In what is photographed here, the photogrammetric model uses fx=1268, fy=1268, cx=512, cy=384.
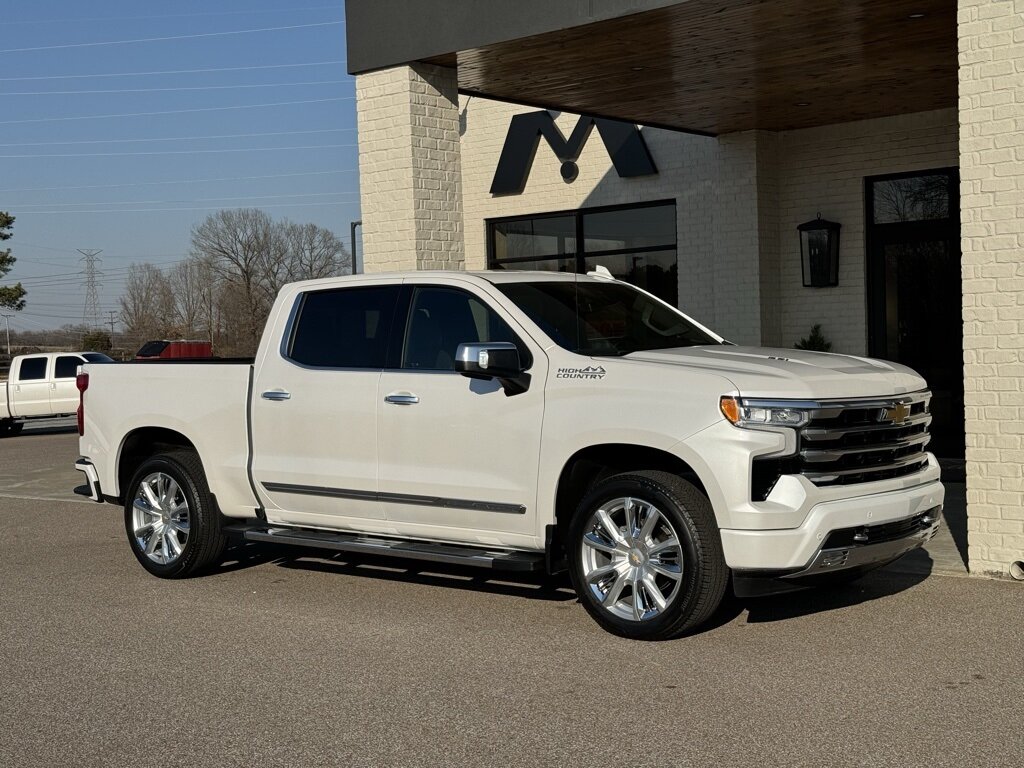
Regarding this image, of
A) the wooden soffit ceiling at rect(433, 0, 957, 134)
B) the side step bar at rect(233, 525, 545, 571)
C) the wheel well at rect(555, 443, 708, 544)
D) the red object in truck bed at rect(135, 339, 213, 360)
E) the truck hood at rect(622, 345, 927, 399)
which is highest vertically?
the wooden soffit ceiling at rect(433, 0, 957, 134)

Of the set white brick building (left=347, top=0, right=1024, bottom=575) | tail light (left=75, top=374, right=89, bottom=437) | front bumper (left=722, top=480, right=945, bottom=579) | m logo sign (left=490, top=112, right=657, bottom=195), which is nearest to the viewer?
Answer: front bumper (left=722, top=480, right=945, bottom=579)

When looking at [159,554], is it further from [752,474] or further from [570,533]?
[752,474]

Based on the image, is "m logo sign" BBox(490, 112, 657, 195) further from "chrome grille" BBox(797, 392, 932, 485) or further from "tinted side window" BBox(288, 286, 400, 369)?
"chrome grille" BBox(797, 392, 932, 485)

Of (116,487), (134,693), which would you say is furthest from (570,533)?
(116,487)

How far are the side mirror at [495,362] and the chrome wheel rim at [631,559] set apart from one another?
89cm

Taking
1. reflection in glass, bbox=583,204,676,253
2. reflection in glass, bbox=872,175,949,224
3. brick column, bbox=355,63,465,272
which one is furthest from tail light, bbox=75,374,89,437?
reflection in glass, bbox=872,175,949,224

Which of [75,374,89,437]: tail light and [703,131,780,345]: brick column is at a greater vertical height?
[703,131,780,345]: brick column

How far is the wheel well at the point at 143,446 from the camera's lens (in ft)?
30.0

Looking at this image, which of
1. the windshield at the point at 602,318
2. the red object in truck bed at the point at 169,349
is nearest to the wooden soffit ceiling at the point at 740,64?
the windshield at the point at 602,318

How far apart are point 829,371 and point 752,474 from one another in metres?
0.81

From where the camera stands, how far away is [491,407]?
23.8ft

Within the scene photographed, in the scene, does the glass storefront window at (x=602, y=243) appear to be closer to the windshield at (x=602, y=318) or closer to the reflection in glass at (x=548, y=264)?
the reflection in glass at (x=548, y=264)

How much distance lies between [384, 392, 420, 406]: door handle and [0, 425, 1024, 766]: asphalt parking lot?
1248 millimetres

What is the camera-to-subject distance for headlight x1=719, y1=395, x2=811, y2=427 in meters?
6.32
